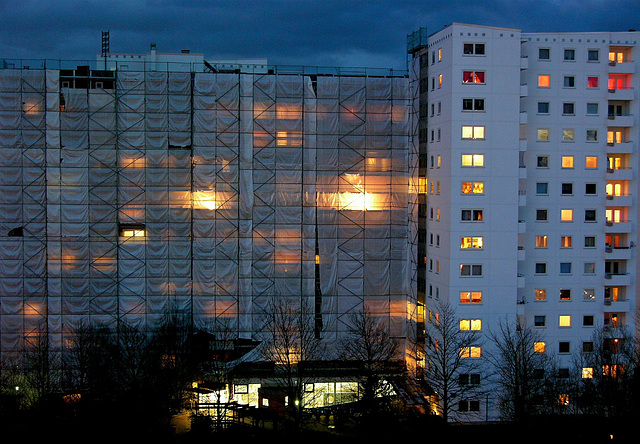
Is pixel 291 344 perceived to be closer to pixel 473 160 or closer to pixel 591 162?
pixel 473 160

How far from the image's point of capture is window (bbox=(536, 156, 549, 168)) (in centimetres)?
3969

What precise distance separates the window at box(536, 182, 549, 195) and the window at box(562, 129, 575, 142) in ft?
8.95

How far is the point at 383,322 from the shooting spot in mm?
42156

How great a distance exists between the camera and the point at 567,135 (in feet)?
130

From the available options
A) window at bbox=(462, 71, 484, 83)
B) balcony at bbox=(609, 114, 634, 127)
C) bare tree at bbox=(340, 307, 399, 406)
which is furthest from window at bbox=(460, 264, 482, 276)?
balcony at bbox=(609, 114, 634, 127)

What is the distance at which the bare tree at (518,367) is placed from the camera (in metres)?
35.0

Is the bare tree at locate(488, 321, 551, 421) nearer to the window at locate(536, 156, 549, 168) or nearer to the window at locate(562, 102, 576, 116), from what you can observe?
the window at locate(536, 156, 549, 168)

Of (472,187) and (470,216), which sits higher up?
(472,187)

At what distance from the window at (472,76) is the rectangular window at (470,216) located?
7.06m

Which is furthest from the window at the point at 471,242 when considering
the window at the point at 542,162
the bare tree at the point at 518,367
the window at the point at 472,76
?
the window at the point at 472,76

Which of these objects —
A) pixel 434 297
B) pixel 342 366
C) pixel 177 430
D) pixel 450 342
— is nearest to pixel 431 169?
pixel 434 297

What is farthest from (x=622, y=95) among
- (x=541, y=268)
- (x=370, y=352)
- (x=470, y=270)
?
(x=370, y=352)

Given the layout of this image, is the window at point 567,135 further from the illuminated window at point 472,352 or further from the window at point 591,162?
the illuminated window at point 472,352

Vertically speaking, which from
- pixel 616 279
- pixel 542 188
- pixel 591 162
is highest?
pixel 591 162
